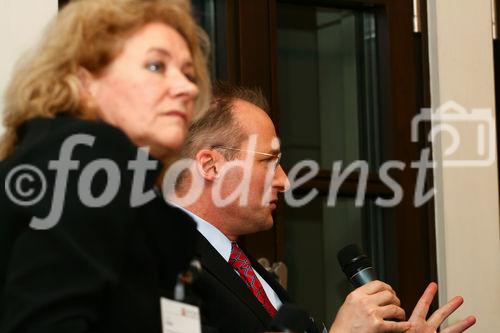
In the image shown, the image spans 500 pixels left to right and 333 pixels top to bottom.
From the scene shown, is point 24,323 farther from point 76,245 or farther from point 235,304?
point 235,304

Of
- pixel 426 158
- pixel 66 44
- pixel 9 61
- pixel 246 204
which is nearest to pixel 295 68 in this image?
pixel 426 158

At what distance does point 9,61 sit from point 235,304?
2.85 feet

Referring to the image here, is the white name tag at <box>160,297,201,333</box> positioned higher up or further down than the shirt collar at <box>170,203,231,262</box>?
further down

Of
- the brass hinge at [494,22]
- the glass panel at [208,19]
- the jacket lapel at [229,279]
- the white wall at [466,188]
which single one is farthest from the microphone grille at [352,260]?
the brass hinge at [494,22]

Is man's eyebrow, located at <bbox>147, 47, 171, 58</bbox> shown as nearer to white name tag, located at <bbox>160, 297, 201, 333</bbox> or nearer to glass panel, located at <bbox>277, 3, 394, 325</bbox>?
white name tag, located at <bbox>160, 297, 201, 333</bbox>

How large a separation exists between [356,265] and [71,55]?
1103mm

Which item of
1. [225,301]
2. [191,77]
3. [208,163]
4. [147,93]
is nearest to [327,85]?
[208,163]

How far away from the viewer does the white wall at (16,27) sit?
8.74ft

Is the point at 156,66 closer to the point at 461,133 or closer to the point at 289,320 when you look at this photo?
the point at 289,320

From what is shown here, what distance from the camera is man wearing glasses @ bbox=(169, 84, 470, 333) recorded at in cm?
237

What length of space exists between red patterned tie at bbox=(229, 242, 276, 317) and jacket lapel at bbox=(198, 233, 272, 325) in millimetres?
78

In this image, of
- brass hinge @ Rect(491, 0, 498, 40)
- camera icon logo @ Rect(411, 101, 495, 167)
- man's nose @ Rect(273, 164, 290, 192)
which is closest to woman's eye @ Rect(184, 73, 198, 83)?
man's nose @ Rect(273, 164, 290, 192)

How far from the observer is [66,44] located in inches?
60.7

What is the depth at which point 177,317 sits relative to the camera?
1487mm
